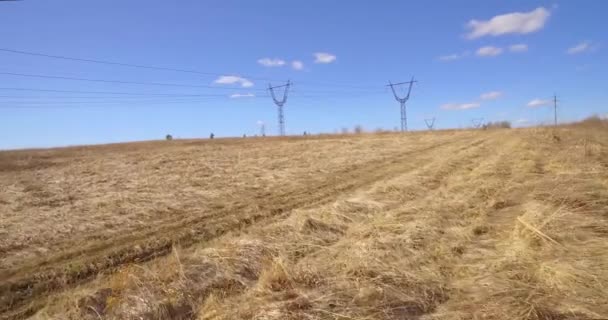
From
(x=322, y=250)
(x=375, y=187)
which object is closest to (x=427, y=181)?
(x=375, y=187)

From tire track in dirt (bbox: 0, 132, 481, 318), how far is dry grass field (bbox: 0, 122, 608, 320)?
0.04 meters

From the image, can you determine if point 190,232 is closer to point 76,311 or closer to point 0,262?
point 0,262

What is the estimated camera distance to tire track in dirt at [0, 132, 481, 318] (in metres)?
7.22

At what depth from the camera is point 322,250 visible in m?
7.97

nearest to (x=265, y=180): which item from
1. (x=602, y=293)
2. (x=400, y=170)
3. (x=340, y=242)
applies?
(x=400, y=170)

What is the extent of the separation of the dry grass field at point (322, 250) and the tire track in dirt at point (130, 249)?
0.04m

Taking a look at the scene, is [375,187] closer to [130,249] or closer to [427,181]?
[427,181]

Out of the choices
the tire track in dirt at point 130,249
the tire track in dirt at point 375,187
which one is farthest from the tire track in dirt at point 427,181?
the tire track in dirt at point 130,249

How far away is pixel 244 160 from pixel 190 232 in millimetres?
15547

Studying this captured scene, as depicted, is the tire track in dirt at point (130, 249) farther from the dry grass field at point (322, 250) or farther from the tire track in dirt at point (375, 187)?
the tire track in dirt at point (375, 187)

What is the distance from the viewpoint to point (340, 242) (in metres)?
8.41

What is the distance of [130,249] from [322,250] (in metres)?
3.95

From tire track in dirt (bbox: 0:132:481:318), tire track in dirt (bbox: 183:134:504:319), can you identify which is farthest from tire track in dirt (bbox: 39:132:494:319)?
tire track in dirt (bbox: 0:132:481:318)

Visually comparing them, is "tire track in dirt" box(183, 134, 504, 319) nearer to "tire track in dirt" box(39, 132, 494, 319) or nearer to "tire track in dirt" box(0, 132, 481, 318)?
"tire track in dirt" box(39, 132, 494, 319)
